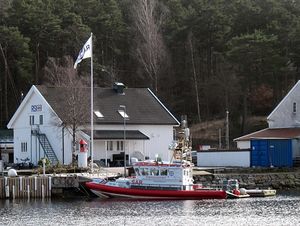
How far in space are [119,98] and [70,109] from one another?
25.0 feet

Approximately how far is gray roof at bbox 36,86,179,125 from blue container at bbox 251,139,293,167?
9.92 metres

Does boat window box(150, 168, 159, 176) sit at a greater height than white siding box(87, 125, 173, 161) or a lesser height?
lesser

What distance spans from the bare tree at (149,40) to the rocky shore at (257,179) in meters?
32.7

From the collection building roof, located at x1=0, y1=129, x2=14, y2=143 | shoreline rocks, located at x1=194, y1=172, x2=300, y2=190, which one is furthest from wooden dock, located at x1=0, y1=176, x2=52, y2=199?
building roof, located at x1=0, y1=129, x2=14, y2=143

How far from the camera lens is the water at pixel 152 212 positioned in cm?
3625

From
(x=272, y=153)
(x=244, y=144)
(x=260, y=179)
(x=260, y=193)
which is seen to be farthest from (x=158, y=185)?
(x=244, y=144)

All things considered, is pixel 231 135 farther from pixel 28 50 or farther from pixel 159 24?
pixel 28 50

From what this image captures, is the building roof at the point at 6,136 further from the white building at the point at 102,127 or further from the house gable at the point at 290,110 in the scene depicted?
the house gable at the point at 290,110

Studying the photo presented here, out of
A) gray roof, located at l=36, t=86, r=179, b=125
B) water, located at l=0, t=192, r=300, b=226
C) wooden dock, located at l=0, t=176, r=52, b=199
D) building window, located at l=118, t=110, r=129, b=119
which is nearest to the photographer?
water, located at l=0, t=192, r=300, b=226

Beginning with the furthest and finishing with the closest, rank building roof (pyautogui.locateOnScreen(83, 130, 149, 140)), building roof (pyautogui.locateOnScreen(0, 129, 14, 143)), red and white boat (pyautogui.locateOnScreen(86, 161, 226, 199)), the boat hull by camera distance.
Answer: building roof (pyautogui.locateOnScreen(0, 129, 14, 143)), building roof (pyautogui.locateOnScreen(83, 130, 149, 140)), the boat hull, red and white boat (pyautogui.locateOnScreen(86, 161, 226, 199))

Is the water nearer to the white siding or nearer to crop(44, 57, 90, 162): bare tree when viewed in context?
crop(44, 57, 90, 162): bare tree

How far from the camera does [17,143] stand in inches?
2771

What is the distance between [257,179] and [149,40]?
35.1 metres

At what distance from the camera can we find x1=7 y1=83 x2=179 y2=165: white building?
64.8m
